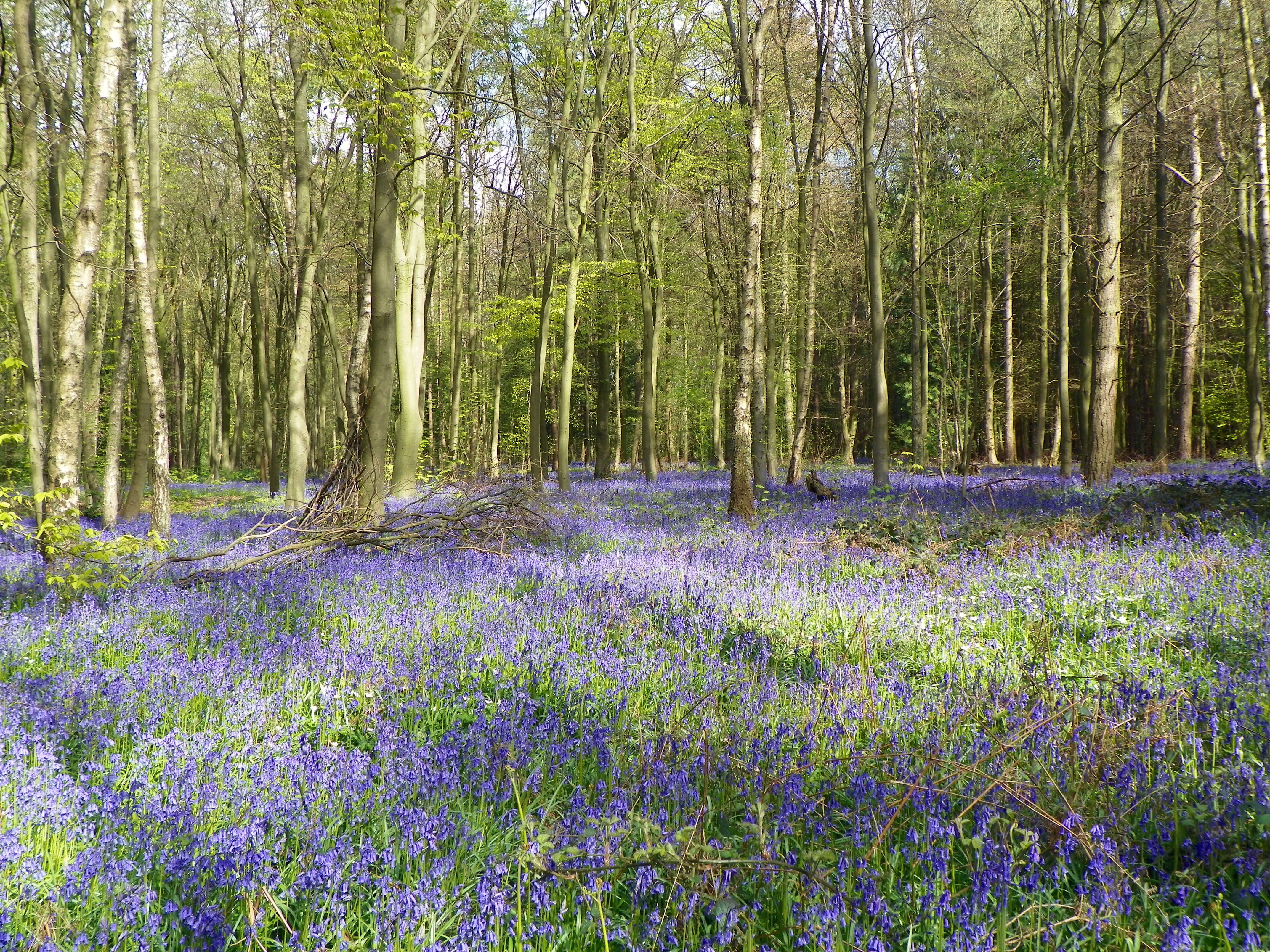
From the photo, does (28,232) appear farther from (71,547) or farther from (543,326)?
(71,547)

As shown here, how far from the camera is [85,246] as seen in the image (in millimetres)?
6637

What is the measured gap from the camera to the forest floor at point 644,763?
206 centimetres

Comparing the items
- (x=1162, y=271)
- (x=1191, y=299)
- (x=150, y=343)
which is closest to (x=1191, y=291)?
(x=1191, y=299)

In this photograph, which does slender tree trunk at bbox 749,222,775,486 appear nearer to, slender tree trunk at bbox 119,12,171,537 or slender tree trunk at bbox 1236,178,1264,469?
slender tree trunk at bbox 119,12,171,537

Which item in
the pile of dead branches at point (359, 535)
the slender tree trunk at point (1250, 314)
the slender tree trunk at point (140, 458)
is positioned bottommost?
the pile of dead branches at point (359, 535)

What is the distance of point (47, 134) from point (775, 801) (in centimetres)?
1896

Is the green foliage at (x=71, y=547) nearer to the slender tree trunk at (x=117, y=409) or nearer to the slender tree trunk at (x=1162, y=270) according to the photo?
the slender tree trunk at (x=117, y=409)

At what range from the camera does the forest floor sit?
2062mm

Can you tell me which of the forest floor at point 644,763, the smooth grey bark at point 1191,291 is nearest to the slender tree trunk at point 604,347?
the smooth grey bark at point 1191,291

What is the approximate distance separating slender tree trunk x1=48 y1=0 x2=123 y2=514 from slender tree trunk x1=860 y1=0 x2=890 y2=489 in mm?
12376

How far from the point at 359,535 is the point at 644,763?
6424 mm

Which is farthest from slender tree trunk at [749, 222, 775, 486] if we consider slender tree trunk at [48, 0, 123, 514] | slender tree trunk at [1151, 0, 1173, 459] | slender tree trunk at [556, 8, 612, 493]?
slender tree trunk at [1151, 0, 1173, 459]

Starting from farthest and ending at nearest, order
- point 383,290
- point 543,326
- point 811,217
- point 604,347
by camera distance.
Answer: point 604,347, point 811,217, point 543,326, point 383,290

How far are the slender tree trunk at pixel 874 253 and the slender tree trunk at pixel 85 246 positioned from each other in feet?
40.6
